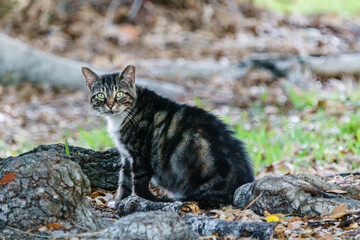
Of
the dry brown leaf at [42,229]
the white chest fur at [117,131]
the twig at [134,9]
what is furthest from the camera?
the twig at [134,9]

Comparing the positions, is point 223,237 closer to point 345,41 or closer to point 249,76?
point 249,76

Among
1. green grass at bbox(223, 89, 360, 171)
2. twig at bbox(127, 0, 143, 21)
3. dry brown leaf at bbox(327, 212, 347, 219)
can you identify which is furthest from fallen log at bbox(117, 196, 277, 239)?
twig at bbox(127, 0, 143, 21)

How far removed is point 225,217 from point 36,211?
4.29ft

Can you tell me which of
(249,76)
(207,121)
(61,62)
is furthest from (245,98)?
(207,121)

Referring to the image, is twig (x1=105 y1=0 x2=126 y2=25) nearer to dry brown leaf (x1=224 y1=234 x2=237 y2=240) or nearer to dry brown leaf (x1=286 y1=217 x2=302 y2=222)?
dry brown leaf (x1=286 y1=217 x2=302 y2=222)

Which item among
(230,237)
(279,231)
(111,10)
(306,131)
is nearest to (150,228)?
(230,237)

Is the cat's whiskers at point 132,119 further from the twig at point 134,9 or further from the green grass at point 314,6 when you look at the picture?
the green grass at point 314,6

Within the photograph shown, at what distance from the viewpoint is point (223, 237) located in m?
3.06

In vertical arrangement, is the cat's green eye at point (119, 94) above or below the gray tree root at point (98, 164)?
above

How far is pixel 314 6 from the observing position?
47.8ft

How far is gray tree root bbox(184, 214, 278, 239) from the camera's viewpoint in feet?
9.73

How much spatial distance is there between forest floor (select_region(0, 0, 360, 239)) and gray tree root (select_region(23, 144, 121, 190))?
590mm

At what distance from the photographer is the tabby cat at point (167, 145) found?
4.08 m

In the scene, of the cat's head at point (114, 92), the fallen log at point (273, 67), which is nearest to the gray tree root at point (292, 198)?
the cat's head at point (114, 92)
